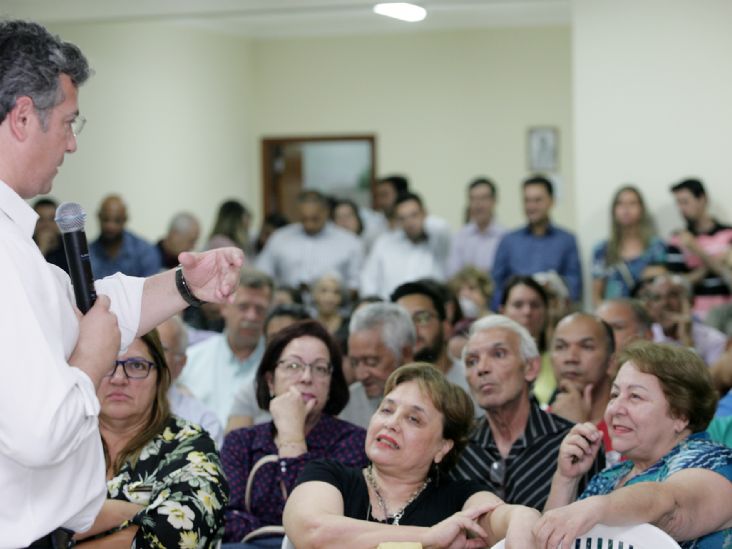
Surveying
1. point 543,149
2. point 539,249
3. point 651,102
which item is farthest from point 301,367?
point 543,149

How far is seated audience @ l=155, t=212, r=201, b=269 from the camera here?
26.1 feet

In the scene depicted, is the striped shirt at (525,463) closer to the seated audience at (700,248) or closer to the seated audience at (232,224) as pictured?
the seated audience at (700,248)

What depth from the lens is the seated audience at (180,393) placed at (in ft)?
12.0

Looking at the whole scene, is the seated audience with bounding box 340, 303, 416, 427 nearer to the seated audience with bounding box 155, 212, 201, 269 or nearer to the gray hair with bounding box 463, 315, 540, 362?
the gray hair with bounding box 463, 315, 540, 362

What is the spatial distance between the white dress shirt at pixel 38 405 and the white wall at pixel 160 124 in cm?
716

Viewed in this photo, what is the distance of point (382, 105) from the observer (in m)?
11.4

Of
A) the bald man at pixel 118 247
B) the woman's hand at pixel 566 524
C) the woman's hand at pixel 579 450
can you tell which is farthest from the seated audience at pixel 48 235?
the woman's hand at pixel 566 524

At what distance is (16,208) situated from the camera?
1776 mm

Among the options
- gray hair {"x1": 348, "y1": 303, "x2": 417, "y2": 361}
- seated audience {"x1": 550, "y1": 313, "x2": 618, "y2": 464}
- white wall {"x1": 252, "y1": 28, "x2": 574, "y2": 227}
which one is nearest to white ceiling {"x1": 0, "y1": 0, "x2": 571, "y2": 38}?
white wall {"x1": 252, "y1": 28, "x2": 574, "y2": 227}

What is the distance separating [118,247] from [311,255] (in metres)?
1.33

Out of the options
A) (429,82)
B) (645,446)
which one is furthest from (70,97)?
(429,82)

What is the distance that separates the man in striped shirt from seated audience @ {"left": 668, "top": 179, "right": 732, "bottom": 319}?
3251mm

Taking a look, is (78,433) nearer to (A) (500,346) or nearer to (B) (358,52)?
(A) (500,346)

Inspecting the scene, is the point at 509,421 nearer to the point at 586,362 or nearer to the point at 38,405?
the point at 586,362
